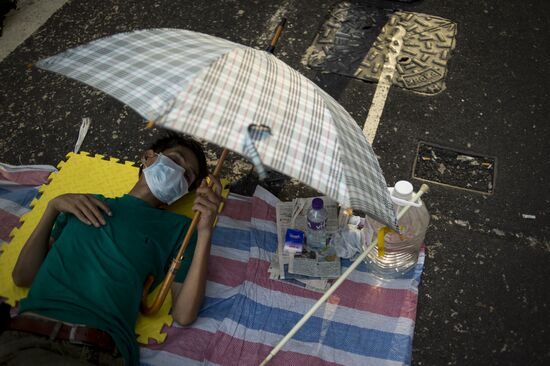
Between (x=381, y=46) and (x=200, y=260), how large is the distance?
9.49 ft

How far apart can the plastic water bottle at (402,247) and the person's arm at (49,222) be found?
Answer: 1.81 metres

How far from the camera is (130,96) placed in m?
2.19

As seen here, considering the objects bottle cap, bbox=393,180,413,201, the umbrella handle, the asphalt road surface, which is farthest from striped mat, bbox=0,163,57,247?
bottle cap, bbox=393,180,413,201

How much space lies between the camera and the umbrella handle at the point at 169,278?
2900mm

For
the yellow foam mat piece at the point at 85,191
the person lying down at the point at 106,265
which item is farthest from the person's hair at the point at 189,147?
the yellow foam mat piece at the point at 85,191

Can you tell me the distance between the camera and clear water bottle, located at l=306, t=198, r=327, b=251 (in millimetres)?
3340

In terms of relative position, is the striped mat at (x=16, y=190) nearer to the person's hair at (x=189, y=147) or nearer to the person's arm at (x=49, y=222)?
the person's arm at (x=49, y=222)

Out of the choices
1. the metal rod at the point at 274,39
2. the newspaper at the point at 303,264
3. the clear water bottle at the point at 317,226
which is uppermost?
Result: the metal rod at the point at 274,39

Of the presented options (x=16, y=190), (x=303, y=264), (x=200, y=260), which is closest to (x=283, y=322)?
(x=303, y=264)

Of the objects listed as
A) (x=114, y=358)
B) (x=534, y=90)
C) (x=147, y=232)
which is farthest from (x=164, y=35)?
(x=534, y=90)

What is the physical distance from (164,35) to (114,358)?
1.79m

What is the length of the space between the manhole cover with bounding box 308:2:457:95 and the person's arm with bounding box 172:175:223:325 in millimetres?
2210

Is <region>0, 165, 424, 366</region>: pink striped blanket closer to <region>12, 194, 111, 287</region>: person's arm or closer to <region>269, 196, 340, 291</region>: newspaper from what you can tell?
<region>269, 196, 340, 291</region>: newspaper

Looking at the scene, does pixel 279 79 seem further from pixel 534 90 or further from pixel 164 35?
pixel 534 90
